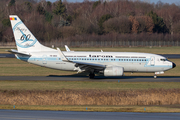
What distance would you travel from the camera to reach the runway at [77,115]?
15648mm

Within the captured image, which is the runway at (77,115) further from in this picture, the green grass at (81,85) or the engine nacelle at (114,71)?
the engine nacelle at (114,71)

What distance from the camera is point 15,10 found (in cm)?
17088

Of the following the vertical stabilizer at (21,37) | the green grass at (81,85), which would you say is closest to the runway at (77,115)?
the green grass at (81,85)

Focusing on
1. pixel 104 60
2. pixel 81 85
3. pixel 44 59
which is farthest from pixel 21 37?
pixel 81 85

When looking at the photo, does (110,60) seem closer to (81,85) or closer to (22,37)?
(81,85)

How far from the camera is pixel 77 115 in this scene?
16547mm

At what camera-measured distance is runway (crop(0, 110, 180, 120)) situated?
15648 mm

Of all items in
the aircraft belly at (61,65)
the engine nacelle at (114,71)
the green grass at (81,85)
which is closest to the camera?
the green grass at (81,85)

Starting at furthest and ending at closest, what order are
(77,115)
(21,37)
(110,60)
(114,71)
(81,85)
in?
(21,37), (110,60), (114,71), (81,85), (77,115)

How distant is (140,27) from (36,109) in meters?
116

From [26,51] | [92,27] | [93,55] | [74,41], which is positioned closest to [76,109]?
[93,55]

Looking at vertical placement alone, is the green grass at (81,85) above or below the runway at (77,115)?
below

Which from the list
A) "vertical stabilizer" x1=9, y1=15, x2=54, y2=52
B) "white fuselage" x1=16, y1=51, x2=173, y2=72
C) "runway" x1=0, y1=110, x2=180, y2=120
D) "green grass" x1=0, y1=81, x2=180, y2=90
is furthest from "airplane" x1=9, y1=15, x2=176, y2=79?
"runway" x1=0, y1=110, x2=180, y2=120

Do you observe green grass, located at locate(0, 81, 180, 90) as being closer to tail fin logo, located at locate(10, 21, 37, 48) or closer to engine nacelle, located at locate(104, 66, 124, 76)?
engine nacelle, located at locate(104, 66, 124, 76)
